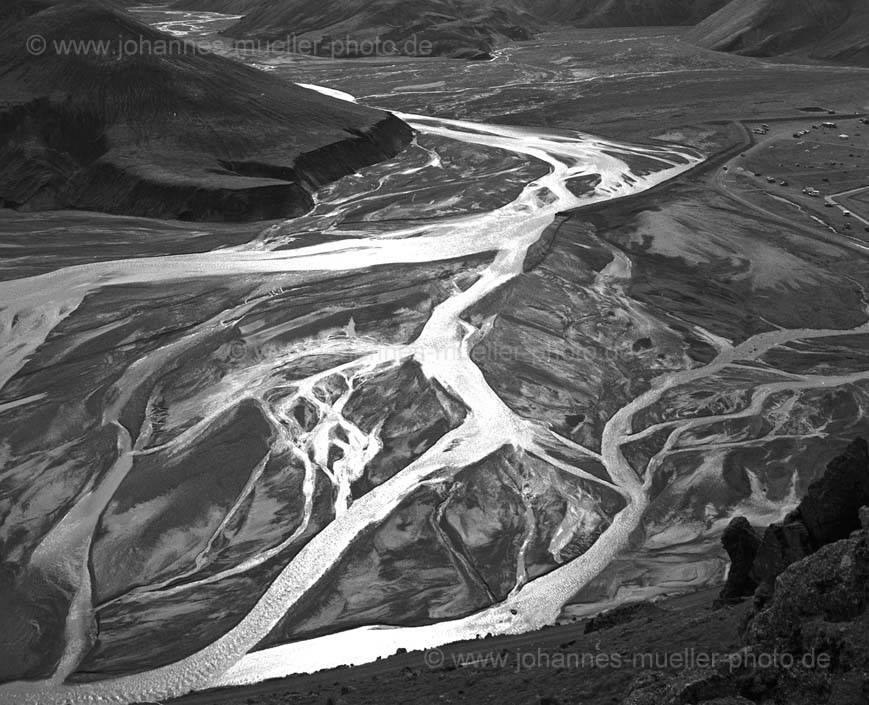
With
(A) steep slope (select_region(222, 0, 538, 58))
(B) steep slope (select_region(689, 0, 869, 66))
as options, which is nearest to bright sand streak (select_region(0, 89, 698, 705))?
(A) steep slope (select_region(222, 0, 538, 58))

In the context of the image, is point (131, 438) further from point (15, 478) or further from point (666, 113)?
point (666, 113)

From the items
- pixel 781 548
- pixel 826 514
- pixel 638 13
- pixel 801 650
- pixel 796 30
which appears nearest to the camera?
pixel 801 650

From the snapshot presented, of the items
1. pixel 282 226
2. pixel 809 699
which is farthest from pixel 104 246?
pixel 809 699

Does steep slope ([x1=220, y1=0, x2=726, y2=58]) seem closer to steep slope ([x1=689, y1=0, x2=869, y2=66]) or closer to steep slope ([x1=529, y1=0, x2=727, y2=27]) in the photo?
steep slope ([x1=529, y1=0, x2=727, y2=27])

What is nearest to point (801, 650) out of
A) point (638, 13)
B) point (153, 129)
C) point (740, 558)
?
point (740, 558)

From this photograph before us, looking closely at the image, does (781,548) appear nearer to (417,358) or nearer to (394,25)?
(417,358)
